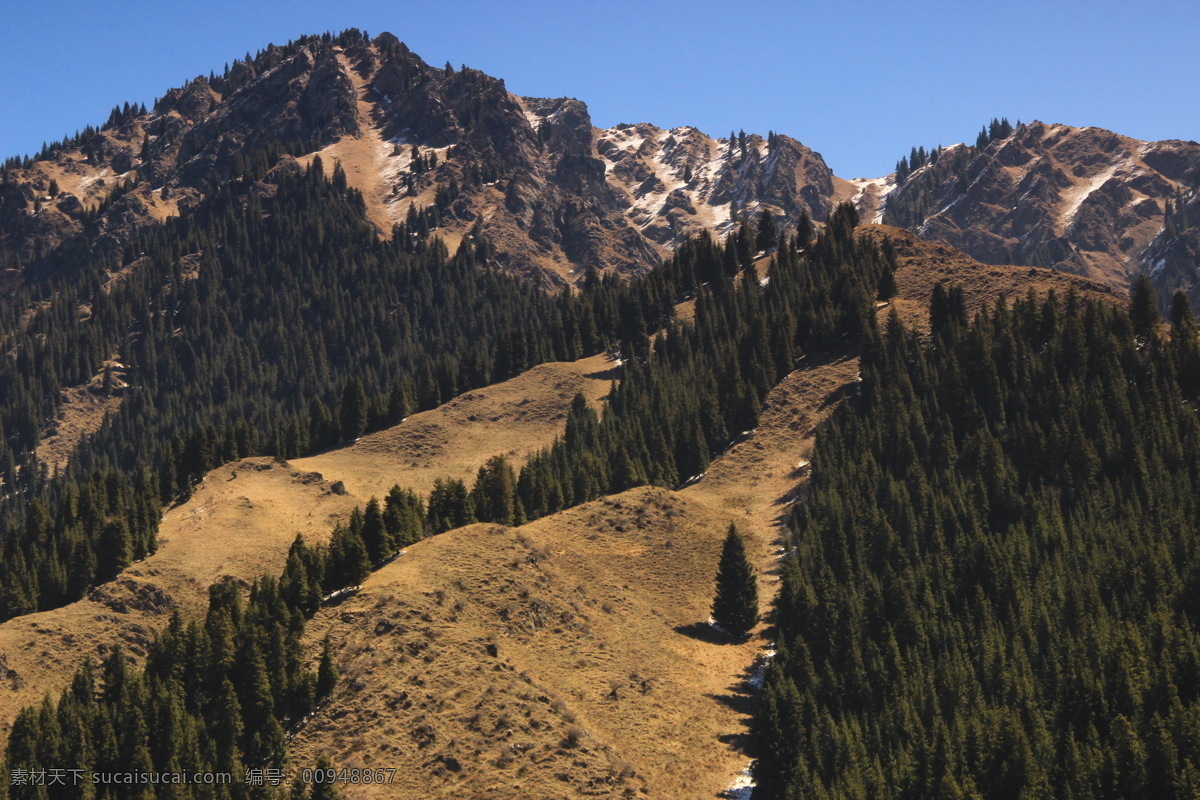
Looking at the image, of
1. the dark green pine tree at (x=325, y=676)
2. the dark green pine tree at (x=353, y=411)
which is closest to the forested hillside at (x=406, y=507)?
the dark green pine tree at (x=353, y=411)

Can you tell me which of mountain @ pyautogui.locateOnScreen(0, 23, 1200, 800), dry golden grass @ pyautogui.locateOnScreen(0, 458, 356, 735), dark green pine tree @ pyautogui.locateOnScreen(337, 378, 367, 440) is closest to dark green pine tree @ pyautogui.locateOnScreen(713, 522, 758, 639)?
mountain @ pyautogui.locateOnScreen(0, 23, 1200, 800)

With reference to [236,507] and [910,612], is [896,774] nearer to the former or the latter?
[910,612]

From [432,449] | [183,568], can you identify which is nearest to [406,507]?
[183,568]

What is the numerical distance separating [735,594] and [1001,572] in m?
27.9

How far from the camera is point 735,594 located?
379 feet

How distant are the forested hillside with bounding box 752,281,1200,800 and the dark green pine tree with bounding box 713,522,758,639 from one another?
11.3 ft

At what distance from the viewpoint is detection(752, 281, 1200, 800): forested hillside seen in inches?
3366

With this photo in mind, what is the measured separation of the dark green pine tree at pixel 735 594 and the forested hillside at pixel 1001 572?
11.3 feet

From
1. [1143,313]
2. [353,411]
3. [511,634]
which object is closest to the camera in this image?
[511,634]

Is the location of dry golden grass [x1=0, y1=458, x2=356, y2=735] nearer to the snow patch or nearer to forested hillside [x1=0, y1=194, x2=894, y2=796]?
forested hillside [x1=0, y1=194, x2=894, y2=796]

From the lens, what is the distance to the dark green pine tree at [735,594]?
11531cm

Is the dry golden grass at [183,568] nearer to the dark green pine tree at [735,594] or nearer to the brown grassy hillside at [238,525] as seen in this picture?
the brown grassy hillside at [238,525]

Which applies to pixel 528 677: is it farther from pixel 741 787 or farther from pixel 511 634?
pixel 741 787

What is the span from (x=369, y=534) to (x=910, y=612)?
55618 millimetres
